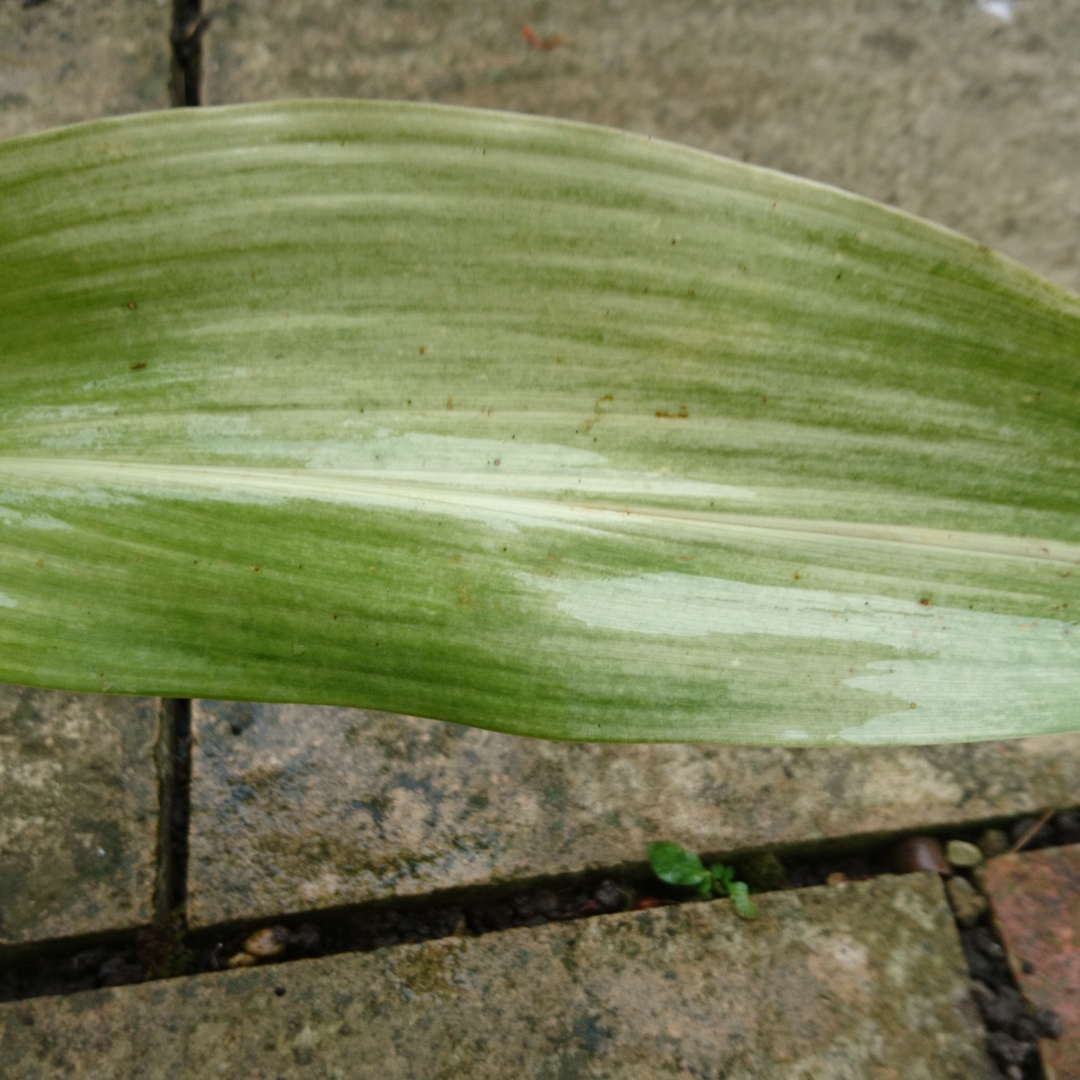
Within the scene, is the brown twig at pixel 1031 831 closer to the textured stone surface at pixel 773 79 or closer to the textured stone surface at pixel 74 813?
the textured stone surface at pixel 773 79

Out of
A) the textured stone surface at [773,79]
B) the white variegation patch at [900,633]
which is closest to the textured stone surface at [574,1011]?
the white variegation patch at [900,633]

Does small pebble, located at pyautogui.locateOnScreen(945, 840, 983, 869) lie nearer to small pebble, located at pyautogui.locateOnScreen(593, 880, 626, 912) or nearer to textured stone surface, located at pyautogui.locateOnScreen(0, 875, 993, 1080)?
textured stone surface, located at pyautogui.locateOnScreen(0, 875, 993, 1080)

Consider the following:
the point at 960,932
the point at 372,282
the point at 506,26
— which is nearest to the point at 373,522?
the point at 372,282

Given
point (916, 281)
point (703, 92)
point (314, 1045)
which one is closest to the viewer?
point (916, 281)

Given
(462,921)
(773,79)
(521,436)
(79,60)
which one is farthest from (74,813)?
(773,79)

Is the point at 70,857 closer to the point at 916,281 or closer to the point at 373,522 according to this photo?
the point at 373,522

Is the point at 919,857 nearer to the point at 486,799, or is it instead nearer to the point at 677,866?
the point at 677,866
